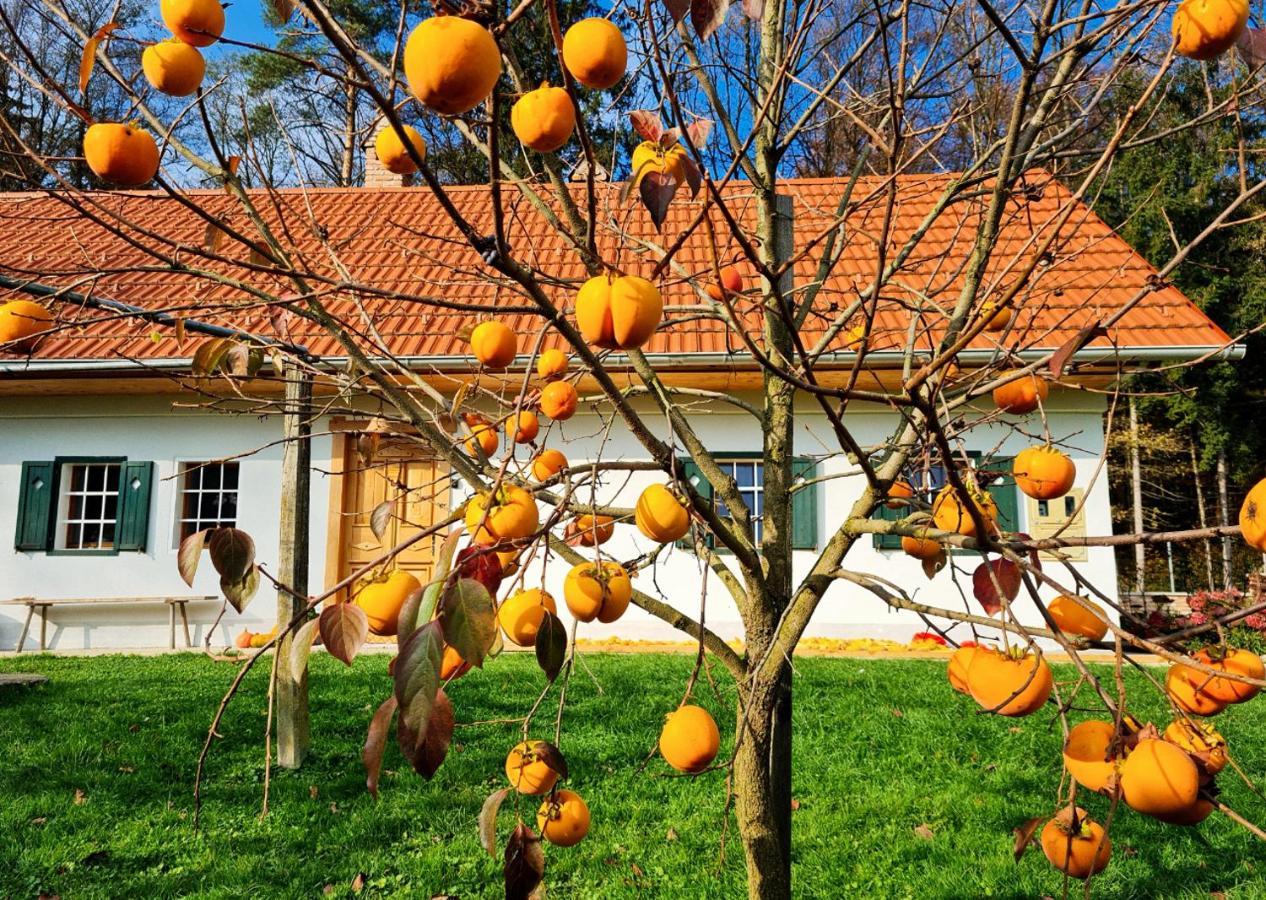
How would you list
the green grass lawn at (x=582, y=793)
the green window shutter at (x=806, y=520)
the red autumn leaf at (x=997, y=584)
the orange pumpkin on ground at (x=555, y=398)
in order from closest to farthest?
the red autumn leaf at (x=997, y=584)
the orange pumpkin on ground at (x=555, y=398)
the green grass lawn at (x=582, y=793)
the green window shutter at (x=806, y=520)

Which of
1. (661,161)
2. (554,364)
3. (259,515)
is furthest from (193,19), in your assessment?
(259,515)

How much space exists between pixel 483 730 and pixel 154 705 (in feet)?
6.31

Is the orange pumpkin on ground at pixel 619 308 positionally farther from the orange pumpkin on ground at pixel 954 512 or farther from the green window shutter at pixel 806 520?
the green window shutter at pixel 806 520

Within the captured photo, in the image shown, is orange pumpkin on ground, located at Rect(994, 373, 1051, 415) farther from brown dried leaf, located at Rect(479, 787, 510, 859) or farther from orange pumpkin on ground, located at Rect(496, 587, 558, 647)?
brown dried leaf, located at Rect(479, 787, 510, 859)

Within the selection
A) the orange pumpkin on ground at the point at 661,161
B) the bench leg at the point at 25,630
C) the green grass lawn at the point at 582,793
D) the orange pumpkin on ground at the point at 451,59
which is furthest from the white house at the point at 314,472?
the orange pumpkin on ground at the point at 451,59

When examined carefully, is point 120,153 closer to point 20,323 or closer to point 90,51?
point 90,51

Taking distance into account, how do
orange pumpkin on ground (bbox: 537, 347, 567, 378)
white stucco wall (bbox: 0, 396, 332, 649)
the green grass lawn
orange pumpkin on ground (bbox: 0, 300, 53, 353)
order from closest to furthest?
orange pumpkin on ground (bbox: 0, 300, 53, 353) < orange pumpkin on ground (bbox: 537, 347, 567, 378) < the green grass lawn < white stucco wall (bbox: 0, 396, 332, 649)

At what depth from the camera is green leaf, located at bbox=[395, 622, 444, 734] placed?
2.45 ft

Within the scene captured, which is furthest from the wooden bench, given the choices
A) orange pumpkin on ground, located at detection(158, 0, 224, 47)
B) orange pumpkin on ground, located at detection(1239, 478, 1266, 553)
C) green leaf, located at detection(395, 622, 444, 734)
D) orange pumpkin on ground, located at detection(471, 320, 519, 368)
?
orange pumpkin on ground, located at detection(1239, 478, 1266, 553)

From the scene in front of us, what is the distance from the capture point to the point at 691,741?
1.23 meters

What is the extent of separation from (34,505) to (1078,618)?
852 centimetres

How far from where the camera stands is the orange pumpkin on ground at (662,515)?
1209 mm

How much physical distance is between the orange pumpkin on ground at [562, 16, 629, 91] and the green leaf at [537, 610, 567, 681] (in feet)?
2.10

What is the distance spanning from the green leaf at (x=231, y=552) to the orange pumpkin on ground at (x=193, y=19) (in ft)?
2.16
